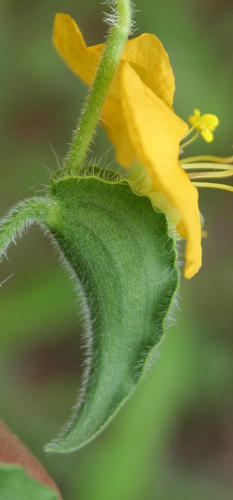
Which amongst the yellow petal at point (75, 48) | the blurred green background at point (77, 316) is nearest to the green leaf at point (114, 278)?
the yellow petal at point (75, 48)

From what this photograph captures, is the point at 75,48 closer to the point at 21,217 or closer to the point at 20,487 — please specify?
the point at 21,217

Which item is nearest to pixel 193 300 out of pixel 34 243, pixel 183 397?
pixel 183 397

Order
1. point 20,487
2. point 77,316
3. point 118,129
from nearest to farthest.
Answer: point 20,487 → point 118,129 → point 77,316

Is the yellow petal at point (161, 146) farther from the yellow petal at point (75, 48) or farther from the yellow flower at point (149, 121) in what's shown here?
the yellow petal at point (75, 48)

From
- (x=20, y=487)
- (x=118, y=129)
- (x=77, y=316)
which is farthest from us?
(x=77, y=316)

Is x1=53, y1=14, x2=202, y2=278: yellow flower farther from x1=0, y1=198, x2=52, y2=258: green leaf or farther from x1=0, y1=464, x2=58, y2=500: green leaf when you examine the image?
x1=0, y1=464, x2=58, y2=500: green leaf

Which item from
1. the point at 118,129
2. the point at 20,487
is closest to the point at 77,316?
the point at 118,129

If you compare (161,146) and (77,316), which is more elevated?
(161,146)
